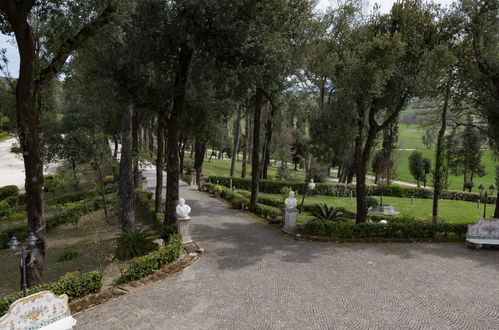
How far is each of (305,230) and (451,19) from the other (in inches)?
426

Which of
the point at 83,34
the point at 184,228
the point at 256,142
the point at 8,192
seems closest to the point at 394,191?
the point at 256,142

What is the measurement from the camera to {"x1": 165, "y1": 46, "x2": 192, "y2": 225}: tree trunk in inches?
510

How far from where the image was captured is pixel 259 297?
28.0 ft

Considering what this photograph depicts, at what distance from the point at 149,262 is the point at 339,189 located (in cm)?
2449

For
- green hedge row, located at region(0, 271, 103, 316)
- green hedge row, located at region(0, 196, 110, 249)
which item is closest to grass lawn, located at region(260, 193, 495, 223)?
green hedge row, located at region(0, 196, 110, 249)

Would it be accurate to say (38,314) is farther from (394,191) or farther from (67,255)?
(394,191)

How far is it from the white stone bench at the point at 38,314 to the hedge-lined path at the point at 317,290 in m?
0.80

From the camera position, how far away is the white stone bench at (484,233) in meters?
12.9

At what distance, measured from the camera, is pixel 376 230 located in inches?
546

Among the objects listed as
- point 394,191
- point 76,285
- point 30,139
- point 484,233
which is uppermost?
point 30,139

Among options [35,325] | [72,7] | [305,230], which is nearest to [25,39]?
[72,7]

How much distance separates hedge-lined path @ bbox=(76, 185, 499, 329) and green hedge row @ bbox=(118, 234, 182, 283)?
65 cm

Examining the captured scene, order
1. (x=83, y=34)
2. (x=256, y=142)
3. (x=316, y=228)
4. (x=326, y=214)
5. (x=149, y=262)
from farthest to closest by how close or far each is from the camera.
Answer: (x=256, y=142), (x=326, y=214), (x=316, y=228), (x=149, y=262), (x=83, y=34)

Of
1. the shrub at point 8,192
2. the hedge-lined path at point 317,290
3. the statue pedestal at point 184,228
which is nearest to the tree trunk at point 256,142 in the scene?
the hedge-lined path at point 317,290
